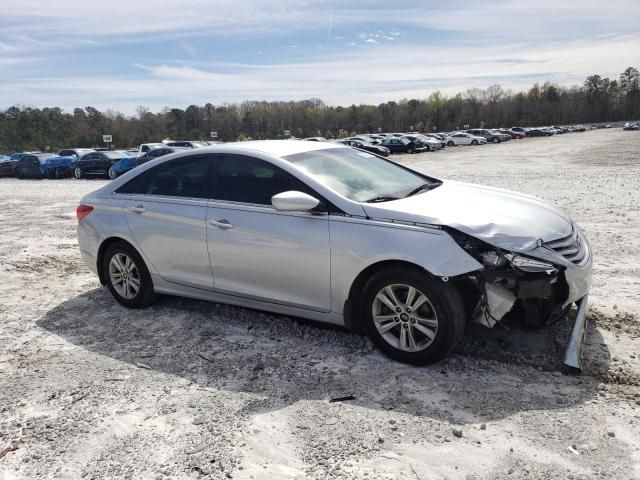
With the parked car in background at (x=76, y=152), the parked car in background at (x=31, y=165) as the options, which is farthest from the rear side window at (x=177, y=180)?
the parked car in background at (x=31, y=165)

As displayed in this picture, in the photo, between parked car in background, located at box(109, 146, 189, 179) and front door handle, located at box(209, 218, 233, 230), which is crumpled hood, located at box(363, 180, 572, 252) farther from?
parked car in background, located at box(109, 146, 189, 179)

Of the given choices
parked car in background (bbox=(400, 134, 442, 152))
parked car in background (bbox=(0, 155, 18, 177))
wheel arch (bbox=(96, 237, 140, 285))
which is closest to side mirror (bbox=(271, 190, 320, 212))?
wheel arch (bbox=(96, 237, 140, 285))

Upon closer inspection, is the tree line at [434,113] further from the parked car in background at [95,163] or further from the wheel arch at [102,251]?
the wheel arch at [102,251]

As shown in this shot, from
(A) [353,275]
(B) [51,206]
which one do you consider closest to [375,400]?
(A) [353,275]

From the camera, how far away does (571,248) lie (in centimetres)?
402

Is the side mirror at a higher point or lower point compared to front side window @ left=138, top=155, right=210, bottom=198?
lower

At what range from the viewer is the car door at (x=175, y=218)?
4852 mm

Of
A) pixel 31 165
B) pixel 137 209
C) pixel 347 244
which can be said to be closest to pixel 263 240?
pixel 347 244

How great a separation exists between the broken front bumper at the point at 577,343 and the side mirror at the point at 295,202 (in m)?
2.10

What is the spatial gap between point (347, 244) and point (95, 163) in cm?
2493

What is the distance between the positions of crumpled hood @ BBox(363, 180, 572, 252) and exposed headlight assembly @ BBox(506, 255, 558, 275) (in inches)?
2.5

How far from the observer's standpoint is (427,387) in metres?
3.66

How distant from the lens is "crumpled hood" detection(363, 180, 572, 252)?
3.72 m

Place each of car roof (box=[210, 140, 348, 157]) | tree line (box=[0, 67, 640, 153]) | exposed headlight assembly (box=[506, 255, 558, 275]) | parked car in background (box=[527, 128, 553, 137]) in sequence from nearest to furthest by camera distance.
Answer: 1. exposed headlight assembly (box=[506, 255, 558, 275])
2. car roof (box=[210, 140, 348, 157])
3. parked car in background (box=[527, 128, 553, 137])
4. tree line (box=[0, 67, 640, 153])
